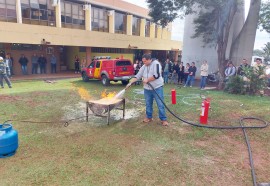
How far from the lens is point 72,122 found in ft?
20.9

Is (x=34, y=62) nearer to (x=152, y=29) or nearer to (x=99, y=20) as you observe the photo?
(x=99, y=20)

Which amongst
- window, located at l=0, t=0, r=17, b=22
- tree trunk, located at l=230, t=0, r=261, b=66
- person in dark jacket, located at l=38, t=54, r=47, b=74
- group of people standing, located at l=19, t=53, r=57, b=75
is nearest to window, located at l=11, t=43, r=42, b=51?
group of people standing, located at l=19, t=53, r=57, b=75

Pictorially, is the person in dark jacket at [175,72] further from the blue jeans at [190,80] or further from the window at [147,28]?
the window at [147,28]

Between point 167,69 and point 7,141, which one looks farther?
point 167,69

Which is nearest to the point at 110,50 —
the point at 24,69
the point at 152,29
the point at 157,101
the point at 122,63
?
the point at 152,29

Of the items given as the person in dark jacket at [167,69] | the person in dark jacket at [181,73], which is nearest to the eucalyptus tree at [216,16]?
the person in dark jacket at [181,73]

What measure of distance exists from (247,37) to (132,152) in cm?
1444

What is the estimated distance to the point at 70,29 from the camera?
68.1ft

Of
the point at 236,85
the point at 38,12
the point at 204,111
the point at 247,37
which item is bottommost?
the point at 204,111

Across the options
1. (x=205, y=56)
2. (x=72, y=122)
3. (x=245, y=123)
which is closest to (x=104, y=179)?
(x=72, y=122)

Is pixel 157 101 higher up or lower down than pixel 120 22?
lower down

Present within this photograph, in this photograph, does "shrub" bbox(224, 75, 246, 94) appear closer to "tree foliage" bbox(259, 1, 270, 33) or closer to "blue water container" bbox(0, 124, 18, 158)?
"tree foliage" bbox(259, 1, 270, 33)

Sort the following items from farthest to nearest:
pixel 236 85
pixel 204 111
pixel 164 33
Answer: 1. pixel 164 33
2. pixel 236 85
3. pixel 204 111

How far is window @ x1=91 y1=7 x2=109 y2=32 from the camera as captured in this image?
79.8ft
